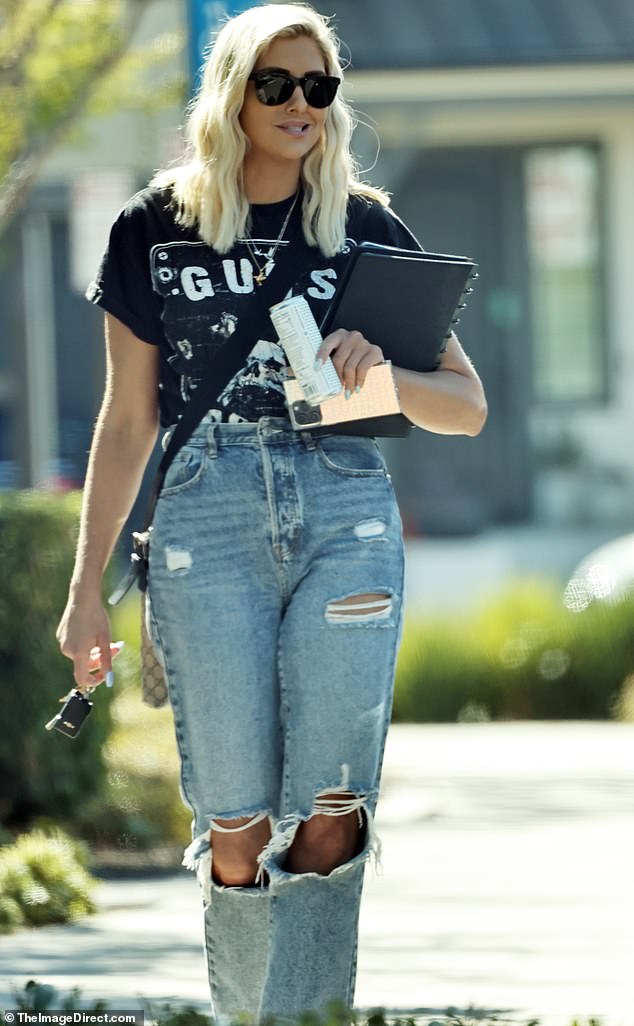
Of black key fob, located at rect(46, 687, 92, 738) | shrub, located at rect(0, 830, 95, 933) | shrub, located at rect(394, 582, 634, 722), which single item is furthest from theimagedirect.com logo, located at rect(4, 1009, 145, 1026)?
shrub, located at rect(394, 582, 634, 722)

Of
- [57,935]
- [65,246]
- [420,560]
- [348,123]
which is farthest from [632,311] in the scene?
[348,123]

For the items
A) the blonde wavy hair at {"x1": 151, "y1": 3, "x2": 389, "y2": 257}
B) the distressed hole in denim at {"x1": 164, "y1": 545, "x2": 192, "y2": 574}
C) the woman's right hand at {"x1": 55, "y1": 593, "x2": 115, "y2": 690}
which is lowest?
the woman's right hand at {"x1": 55, "y1": 593, "x2": 115, "y2": 690}

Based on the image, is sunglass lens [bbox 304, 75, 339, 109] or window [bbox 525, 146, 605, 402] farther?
window [bbox 525, 146, 605, 402]

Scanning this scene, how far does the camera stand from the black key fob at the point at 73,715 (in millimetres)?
3719

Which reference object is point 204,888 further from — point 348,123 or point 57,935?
point 57,935

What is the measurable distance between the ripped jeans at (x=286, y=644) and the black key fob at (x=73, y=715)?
24cm

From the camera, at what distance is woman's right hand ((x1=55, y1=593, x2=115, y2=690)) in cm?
367

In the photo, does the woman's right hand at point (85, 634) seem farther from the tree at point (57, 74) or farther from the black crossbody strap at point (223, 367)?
the tree at point (57, 74)

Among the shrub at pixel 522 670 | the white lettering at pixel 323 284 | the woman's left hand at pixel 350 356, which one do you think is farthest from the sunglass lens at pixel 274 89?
the shrub at pixel 522 670

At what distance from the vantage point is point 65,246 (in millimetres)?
16734

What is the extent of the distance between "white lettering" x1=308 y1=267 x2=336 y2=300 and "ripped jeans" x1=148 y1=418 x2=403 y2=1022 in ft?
0.75

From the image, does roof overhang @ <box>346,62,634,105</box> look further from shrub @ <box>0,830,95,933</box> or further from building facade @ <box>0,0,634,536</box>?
shrub @ <box>0,830,95,933</box>

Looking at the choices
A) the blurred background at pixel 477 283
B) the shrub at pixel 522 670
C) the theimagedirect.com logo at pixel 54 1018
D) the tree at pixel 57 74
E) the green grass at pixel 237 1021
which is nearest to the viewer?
the green grass at pixel 237 1021

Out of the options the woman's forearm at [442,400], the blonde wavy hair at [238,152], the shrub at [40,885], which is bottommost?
the shrub at [40,885]
